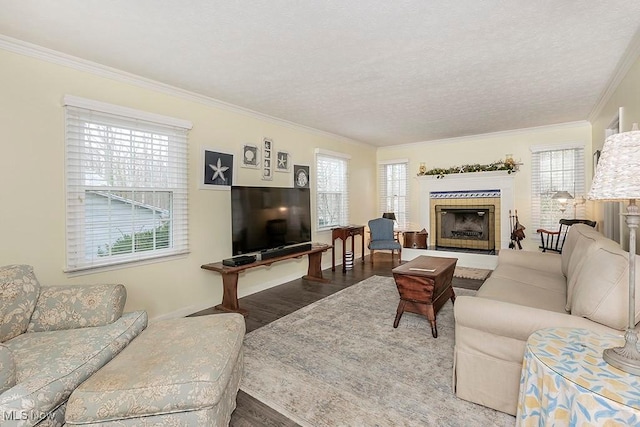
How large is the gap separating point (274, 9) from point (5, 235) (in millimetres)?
2656

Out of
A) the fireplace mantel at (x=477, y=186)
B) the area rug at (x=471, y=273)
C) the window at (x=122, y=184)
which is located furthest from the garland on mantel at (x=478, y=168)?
the window at (x=122, y=184)

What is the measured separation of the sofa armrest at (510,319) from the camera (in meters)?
1.63

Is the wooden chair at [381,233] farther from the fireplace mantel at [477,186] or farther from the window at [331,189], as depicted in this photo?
the fireplace mantel at [477,186]

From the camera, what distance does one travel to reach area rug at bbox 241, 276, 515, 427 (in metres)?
1.82

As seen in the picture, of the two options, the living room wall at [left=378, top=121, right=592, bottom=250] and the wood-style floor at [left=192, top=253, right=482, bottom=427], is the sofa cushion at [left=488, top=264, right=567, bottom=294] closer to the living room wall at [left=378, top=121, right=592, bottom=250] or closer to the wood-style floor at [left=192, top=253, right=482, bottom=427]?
the wood-style floor at [left=192, top=253, right=482, bottom=427]

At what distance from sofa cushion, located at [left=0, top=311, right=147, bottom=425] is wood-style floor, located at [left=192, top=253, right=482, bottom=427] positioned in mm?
837

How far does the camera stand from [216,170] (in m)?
3.82

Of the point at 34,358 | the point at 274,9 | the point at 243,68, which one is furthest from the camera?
the point at 243,68

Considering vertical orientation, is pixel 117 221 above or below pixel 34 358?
above

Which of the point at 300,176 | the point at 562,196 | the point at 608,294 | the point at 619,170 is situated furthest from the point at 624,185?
the point at 562,196

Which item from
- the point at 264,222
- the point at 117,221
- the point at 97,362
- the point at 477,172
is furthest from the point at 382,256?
the point at 97,362

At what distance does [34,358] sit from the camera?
5.14ft

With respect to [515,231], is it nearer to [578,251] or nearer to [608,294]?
[578,251]

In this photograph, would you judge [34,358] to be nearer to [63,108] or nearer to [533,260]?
[63,108]
